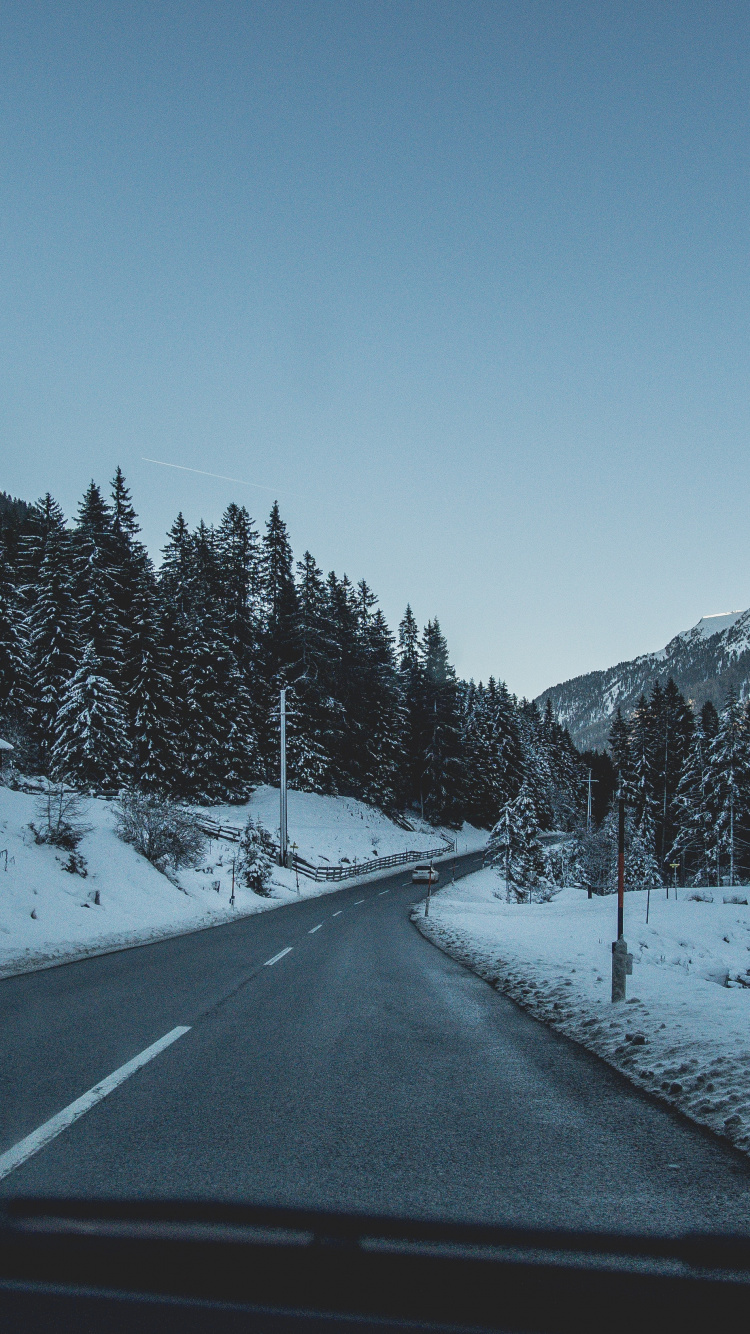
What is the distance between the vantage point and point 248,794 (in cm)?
4928

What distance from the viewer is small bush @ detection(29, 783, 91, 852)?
744 inches

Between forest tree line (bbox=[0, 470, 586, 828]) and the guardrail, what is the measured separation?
5.13 m

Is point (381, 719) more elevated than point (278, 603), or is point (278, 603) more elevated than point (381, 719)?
point (278, 603)

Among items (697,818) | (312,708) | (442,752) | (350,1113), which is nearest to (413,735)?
(442,752)

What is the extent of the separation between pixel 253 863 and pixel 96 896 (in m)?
11.9

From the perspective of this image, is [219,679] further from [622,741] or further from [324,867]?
[622,741]

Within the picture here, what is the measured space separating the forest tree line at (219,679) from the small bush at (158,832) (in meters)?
5.48

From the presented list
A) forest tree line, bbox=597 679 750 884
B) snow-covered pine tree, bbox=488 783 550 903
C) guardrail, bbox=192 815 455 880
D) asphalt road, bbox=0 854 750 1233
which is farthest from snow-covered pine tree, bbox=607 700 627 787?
asphalt road, bbox=0 854 750 1233

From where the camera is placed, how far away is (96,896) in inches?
683

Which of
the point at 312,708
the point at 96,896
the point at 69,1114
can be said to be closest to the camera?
the point at 69,1114

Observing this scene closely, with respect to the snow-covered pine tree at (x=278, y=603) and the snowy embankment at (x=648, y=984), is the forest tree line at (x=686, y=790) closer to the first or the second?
the snowy embankment at (x=648, y=984)

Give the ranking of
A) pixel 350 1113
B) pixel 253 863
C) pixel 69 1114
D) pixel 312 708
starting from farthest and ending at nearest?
pixel 312 708 → pixel 253 863 → pixel 350 1113 → pixel 69 1114

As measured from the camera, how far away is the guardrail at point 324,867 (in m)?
37.1

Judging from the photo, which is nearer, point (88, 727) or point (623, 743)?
point (88, 727)
